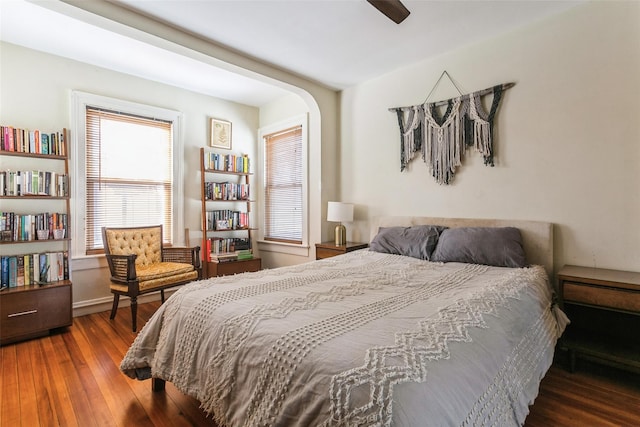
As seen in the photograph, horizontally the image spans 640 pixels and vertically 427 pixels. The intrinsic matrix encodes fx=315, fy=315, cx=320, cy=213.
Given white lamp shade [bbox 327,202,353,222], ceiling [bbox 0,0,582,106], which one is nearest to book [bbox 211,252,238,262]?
white lamp shade [bbox 327,202,353,222]

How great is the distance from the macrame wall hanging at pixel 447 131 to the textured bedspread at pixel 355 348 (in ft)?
4.35

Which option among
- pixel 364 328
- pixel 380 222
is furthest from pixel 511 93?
pixel 364 328

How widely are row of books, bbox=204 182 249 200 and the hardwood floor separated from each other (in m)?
2.20

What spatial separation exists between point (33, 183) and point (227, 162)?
2062mm

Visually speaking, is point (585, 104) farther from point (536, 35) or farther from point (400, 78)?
point (400, 78)

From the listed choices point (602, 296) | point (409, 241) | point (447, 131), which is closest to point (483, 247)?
point (409, 241)

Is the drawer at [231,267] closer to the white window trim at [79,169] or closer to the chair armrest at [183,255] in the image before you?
the chair armrest at [183,255]

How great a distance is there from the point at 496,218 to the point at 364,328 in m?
2.16

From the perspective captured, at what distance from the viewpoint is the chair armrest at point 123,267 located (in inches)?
117

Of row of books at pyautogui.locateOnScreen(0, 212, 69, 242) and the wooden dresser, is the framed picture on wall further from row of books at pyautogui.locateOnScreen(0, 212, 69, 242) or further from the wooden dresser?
the wooden dresser

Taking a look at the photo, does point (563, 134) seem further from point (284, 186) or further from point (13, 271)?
point (13, 271)

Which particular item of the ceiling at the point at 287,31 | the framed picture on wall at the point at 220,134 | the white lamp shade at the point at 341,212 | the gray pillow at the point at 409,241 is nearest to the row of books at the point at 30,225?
the ceiling at the point at 287,31

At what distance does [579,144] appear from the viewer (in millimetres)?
2377

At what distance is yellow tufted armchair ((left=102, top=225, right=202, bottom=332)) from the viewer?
2996 millimetres
